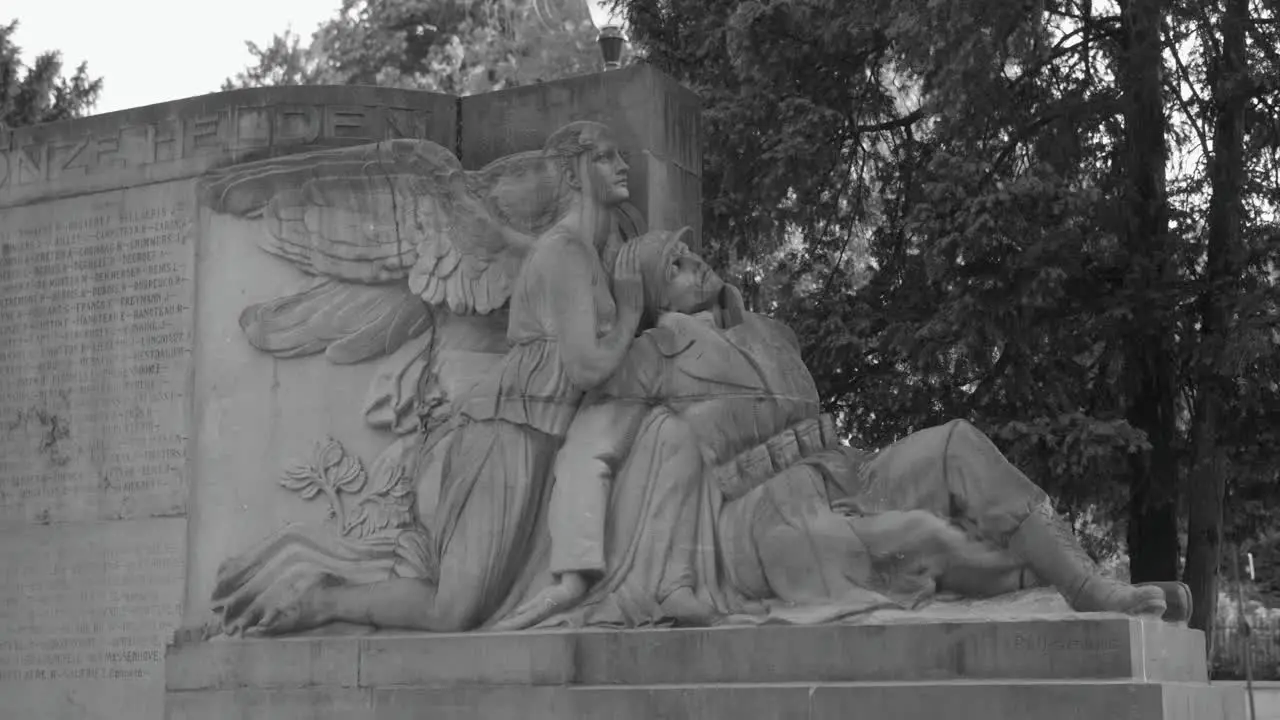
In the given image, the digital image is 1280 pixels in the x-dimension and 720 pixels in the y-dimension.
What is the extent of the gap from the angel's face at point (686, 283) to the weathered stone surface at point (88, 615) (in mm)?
3268

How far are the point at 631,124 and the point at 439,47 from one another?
25.8 metres

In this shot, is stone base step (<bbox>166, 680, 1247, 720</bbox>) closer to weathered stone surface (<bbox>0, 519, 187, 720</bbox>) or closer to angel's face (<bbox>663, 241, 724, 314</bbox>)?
weathered stone surface (<bbox>0, 519, 187, 720</bbox>)

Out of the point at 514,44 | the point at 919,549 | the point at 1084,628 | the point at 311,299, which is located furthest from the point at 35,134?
the point at 514,44

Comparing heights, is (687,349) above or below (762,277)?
below

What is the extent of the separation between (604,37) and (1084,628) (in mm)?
6046

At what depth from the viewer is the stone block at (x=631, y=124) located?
10.5 meters

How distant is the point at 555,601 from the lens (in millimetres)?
9266

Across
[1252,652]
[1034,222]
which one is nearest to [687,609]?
[1034,222]

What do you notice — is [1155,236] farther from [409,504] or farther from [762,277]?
[409,504]

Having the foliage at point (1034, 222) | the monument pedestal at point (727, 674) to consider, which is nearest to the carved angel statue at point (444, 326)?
the monument pedestal at point (727, 674)

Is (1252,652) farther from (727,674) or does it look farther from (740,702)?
(740,702)

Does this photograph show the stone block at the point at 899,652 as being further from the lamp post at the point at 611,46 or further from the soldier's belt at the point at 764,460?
the lamp post at the point at 611,46

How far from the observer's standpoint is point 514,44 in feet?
113

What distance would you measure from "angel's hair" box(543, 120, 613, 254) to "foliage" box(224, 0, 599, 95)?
77.7ft
